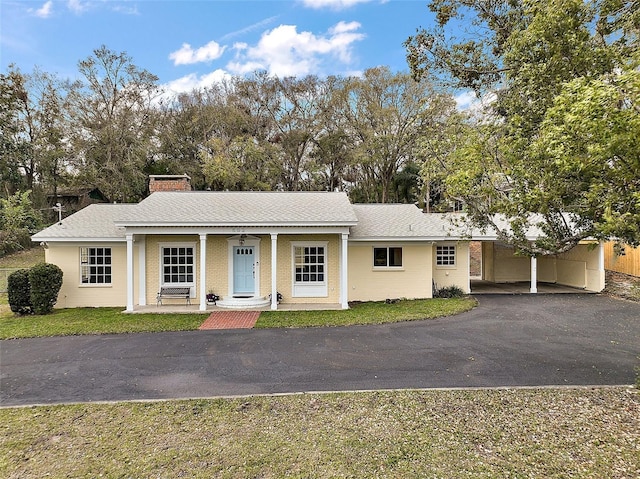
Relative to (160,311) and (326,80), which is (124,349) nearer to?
(160,311)

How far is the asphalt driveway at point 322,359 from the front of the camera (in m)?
6.64

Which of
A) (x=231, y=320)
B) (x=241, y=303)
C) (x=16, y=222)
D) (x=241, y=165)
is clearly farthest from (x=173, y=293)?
(x=16, y=222)

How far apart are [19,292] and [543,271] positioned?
25331 mm

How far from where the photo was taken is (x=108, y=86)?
97.5 ft

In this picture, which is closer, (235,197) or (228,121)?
(235,197)

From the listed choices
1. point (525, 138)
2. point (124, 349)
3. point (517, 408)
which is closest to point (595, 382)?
point (517, 408)

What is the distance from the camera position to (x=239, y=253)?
1448 centimetres

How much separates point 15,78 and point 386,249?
34.7 meters

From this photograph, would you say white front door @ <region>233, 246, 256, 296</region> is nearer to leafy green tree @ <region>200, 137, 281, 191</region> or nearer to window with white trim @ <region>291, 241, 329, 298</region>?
window with white trim @ <region>291, 241, 329, 298</region>

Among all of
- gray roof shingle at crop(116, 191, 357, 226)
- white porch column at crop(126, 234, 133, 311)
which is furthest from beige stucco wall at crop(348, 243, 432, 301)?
Answer: white porch column at crop(126, 234, 133, 311)

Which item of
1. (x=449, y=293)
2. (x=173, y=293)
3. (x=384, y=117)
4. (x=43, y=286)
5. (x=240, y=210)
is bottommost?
(x=449, y=293)

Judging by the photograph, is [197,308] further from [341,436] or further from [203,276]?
[341,436]

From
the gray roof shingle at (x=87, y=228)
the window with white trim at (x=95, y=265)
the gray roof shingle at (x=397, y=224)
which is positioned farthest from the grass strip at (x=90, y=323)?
the gray roof shingle at (x=397, y=224)

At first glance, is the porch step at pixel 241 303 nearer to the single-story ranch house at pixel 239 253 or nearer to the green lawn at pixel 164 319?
→ the single-story ranch house at pixel 239 253
